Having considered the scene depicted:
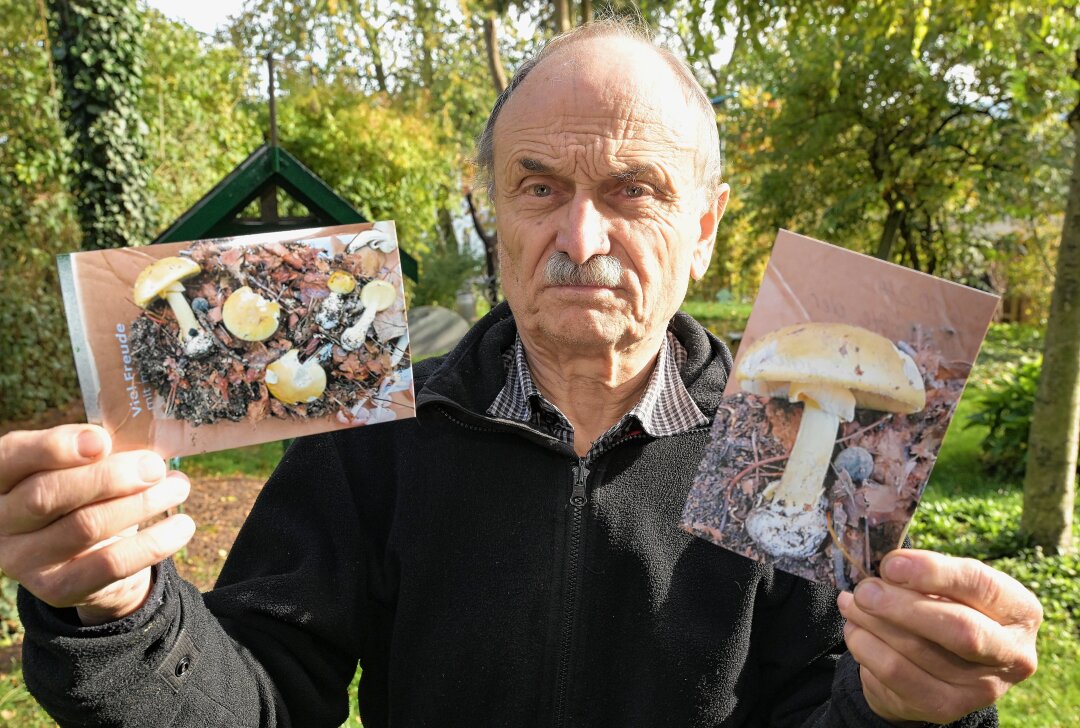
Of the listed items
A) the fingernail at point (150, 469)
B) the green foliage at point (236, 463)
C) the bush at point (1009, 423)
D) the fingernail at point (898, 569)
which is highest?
the fingernail at point (150, 469)

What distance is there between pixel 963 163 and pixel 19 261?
12543 mm

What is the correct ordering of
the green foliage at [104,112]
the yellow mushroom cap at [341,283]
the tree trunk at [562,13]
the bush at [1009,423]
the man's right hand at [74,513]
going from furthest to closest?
1. the bush at [1009,423]
2. the tree trunk at [562,13]
3. the green foliage at [104,112]
4. the yellow mushroom cap at [341,283]
5. the man's right hand at [74,513]

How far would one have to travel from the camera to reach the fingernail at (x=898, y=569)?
45.9 inches

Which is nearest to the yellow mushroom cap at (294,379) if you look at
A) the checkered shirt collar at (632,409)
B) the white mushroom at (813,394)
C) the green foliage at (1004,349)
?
the checkered shirt collar at (632,409)

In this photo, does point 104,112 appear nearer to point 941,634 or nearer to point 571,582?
point 571,582

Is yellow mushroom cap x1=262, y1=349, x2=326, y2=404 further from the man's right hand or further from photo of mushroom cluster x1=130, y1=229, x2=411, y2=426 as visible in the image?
the man's right hand

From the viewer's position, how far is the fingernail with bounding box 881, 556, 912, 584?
1.17 meters

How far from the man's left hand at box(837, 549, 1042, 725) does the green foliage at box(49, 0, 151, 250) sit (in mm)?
6826

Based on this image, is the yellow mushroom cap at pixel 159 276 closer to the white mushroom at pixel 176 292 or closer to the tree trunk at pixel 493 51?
the white mushroom at pixel 176 292

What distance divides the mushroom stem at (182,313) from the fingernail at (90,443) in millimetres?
266

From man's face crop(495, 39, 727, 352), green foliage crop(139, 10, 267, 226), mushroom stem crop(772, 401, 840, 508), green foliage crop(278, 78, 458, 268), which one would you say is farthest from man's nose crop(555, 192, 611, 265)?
green foliage crop(278, 78, 458, 268)

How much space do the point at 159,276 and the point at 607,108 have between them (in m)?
0.97

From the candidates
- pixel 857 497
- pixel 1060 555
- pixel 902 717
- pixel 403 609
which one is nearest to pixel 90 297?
pixel 403 609

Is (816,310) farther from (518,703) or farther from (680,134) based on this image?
(518,703)
